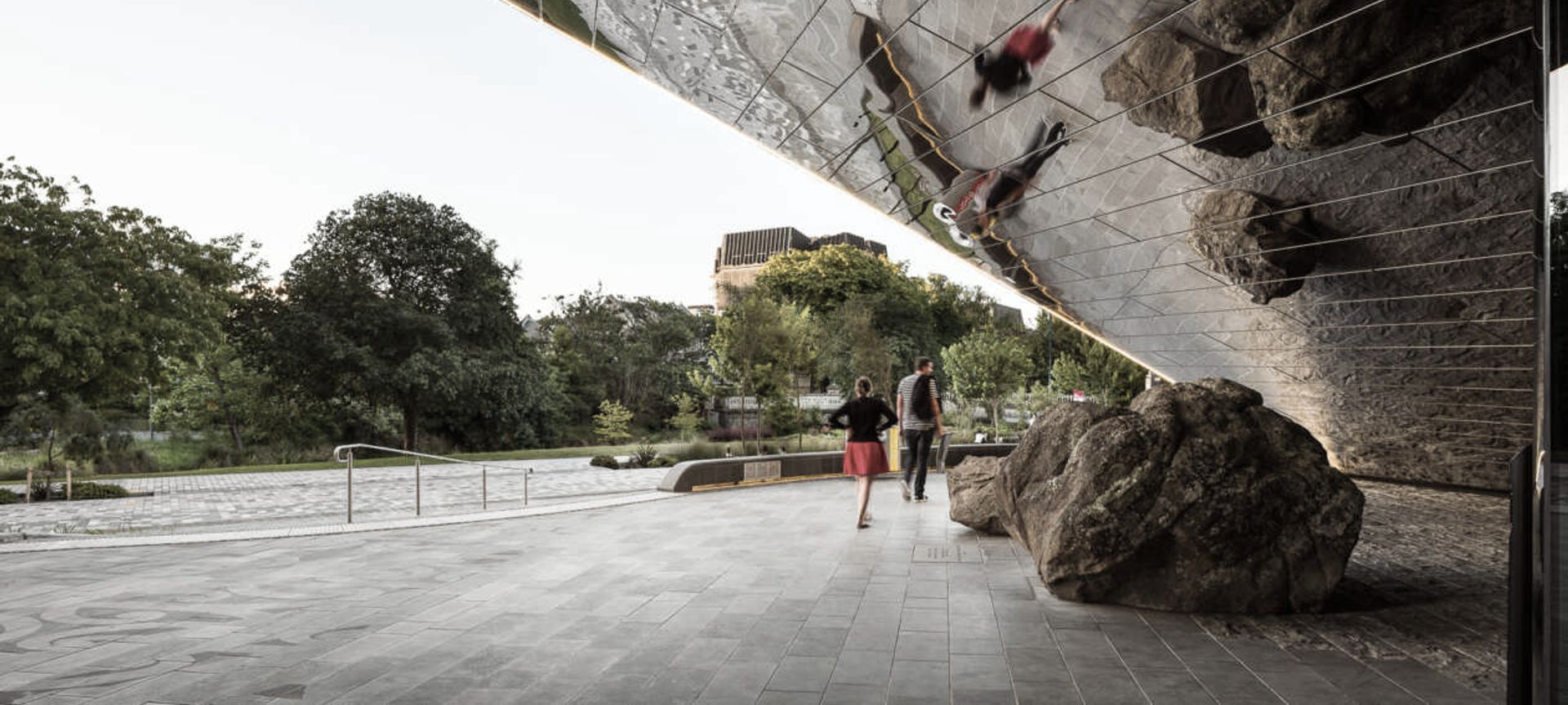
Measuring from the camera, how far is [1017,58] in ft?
Result: 21.8

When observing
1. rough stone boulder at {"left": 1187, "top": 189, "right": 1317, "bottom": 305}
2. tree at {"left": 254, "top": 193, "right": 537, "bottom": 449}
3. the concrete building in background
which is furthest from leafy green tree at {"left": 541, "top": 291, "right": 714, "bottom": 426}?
the concrete building in background

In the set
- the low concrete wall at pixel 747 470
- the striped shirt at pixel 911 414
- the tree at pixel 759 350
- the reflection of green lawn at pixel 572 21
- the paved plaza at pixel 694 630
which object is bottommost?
the low concrete wall at pixel 747 470

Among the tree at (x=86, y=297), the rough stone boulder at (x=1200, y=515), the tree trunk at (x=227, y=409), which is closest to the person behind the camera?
the rough stone boulder at (x=1200, y=515)

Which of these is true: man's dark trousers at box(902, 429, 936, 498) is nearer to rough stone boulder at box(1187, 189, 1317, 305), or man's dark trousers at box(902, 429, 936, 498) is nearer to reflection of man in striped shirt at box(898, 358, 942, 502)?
reflection of man in striped shirt at box(898, 358, 942, 502)

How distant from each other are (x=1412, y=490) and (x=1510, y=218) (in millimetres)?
8006

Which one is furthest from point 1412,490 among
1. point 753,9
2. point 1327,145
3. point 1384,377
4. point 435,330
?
point 435,330

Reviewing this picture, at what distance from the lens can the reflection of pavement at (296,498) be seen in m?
12.5

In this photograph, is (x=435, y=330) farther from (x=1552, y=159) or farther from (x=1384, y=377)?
(x=1552, y=159)

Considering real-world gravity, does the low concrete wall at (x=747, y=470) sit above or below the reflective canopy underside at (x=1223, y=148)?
below

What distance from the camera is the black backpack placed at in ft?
35.4

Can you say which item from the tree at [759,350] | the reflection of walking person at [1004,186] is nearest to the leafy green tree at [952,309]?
the tree at [759,350]

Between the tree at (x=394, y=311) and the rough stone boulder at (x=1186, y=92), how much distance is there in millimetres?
28247

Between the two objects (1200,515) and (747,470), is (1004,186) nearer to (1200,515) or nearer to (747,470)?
(1200,515)

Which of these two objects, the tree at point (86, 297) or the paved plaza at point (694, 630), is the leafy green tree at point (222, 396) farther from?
the paved plaza at point (694, 630)
